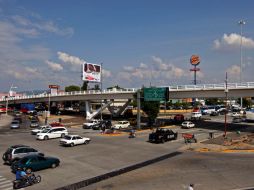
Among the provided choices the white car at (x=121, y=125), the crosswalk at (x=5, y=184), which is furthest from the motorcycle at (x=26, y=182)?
the white car at (x=121, y=125)

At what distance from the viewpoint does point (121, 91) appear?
78812mm

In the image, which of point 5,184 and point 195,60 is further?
point 195,60

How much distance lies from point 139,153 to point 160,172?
918 cm

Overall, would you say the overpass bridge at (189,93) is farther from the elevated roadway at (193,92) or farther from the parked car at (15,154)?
the parked car at (15,154)

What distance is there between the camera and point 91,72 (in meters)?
96.7

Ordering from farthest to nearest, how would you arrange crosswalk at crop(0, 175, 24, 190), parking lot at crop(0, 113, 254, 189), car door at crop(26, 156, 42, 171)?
car door at crop(26, 156, 42, 171) < parking lot at crop(0, 113, 254, 189) < crosswalk at crop(0, 175, 24, 190)

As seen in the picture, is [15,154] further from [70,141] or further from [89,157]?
[70,141]

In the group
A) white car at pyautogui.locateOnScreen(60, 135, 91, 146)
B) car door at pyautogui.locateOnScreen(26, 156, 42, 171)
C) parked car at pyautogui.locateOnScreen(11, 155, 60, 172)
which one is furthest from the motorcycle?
white car at pyautogui.locateOnScreen(60, 135, 91, 146)

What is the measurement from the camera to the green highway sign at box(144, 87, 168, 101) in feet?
181

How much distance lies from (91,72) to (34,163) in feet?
241

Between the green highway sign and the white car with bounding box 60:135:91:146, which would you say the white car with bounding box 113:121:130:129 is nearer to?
the green highway sign

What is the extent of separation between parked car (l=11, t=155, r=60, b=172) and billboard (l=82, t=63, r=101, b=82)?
6931cm

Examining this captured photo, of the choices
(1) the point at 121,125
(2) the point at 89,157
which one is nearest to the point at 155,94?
(1) the point at 121,125

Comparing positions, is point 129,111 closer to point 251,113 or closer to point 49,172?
point 251,113
